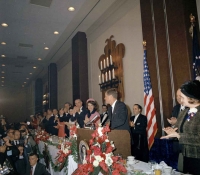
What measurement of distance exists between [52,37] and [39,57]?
298 centimetres

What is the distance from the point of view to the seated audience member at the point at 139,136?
419 cm

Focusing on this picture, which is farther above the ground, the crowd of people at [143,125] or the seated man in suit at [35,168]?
the crowd of people at [143,125]

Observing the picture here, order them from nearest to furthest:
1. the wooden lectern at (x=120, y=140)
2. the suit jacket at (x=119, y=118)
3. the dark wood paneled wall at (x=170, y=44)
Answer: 1. the wooden lectern at (x=120, y=140)
2. the suit jacket at (x=119, y=118)
3. the dark wood paneled wall at (x=170, y=44)

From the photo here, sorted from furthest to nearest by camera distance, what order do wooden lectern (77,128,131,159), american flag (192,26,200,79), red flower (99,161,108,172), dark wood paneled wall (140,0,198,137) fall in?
1. dark wood paneled wall (140,0,198,137)
2. american flag (192,26,200,79)
3. wooden lectern (77,128,131,159)
4. red flower (99,161,108,172)

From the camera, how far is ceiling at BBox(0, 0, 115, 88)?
5.29m

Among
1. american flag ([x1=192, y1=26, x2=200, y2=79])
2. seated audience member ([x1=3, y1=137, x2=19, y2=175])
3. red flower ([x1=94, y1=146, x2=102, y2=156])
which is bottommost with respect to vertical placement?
seated audience member ([x1=3, y1=137, x2=19, y2=175])

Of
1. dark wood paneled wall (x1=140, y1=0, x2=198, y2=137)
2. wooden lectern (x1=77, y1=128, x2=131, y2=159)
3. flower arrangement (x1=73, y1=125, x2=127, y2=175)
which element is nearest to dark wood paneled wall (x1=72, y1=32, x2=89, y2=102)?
dark wood paneled wall (x1=140, y1=0, x2=198, y2=137)

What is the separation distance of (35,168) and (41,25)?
469 cm

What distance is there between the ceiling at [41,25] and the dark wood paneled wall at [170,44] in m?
1.72

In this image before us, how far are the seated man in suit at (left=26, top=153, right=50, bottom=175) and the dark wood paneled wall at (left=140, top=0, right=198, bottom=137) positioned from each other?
235cm

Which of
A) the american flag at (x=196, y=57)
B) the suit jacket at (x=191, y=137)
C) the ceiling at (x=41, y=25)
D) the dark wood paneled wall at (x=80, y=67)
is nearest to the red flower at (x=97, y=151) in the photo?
the suit jacket at (x=191, y=137)

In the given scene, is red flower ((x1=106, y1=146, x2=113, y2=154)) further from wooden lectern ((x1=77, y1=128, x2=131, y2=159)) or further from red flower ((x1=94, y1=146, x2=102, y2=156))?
wooden lectern ((x1=77, y1=128, x2=131, y2=159))

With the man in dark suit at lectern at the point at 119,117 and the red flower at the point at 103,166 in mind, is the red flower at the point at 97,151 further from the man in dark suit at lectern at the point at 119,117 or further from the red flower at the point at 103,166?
the man in dark suit at lectern at the point at 119,117

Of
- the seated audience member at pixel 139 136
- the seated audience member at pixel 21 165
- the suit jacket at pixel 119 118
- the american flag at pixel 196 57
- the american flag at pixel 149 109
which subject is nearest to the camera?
the suit jacket at pixel 119 118
